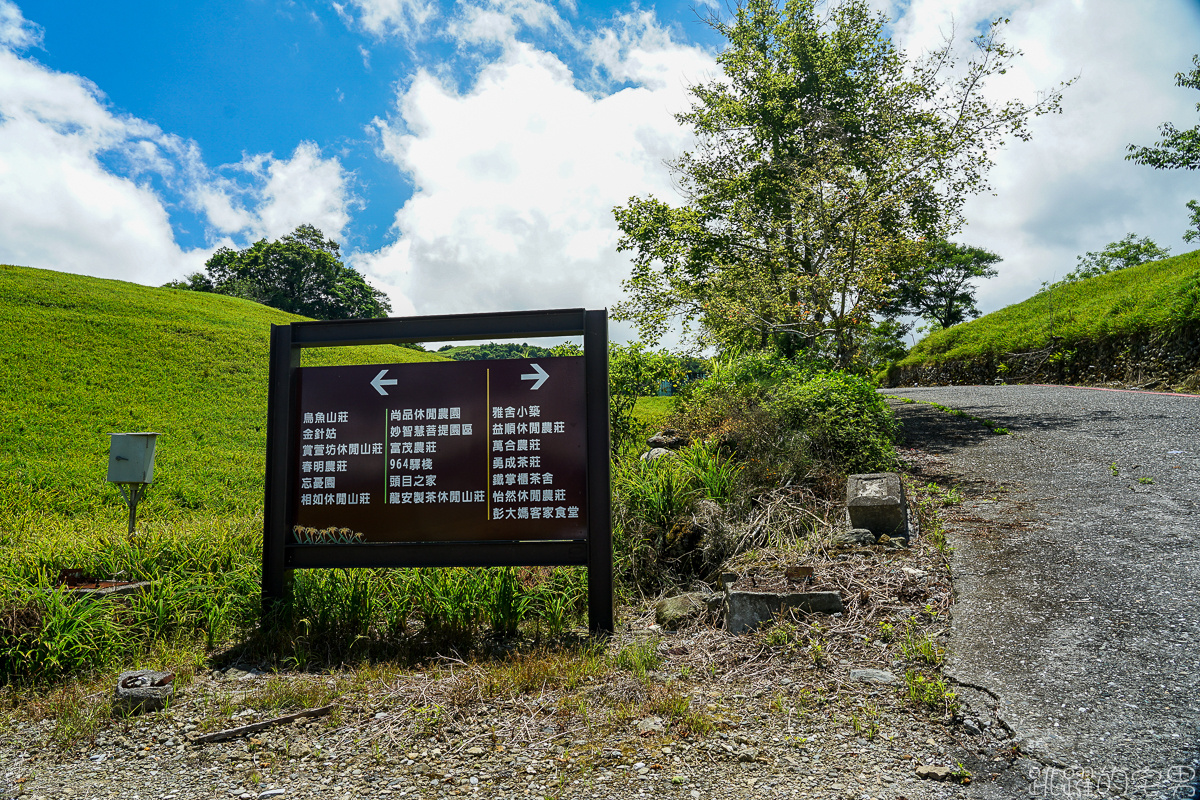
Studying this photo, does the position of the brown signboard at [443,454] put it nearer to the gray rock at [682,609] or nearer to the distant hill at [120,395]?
the gray rock at [682,609]

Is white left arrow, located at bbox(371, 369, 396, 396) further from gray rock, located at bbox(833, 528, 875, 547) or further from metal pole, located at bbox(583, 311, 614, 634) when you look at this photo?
gray rock, located at bbox(833, 528, 875, 547)

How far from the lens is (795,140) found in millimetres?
13594

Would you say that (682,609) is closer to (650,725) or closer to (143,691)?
(650,725)

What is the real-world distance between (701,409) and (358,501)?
4.69 m

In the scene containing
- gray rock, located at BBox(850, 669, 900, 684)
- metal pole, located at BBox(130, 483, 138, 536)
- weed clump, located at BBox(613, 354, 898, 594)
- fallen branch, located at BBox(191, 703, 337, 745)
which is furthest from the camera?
metal pole, located at BBox(130, 483, 138, 536)

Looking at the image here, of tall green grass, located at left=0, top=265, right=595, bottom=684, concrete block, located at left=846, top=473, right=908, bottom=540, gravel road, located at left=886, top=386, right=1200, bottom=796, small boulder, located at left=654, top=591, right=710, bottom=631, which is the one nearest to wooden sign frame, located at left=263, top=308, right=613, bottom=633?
tall green grass, located at left=0, top=265, right=595, bottom=684

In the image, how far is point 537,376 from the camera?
199 inches

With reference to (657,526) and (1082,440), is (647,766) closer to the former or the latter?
(657,526)

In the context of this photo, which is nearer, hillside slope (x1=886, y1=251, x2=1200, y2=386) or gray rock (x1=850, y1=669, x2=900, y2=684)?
gray rock (x1=850, y1=669, x2=900, y2=684)

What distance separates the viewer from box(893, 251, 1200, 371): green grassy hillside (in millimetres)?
14789

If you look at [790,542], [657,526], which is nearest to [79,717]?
[657,526]

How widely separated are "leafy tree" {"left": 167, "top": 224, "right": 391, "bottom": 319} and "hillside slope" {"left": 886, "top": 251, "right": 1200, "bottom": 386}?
168 feet

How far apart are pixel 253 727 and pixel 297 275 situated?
65.4 metres

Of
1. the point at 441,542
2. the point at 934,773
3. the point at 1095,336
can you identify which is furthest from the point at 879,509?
the point at 1095,336
